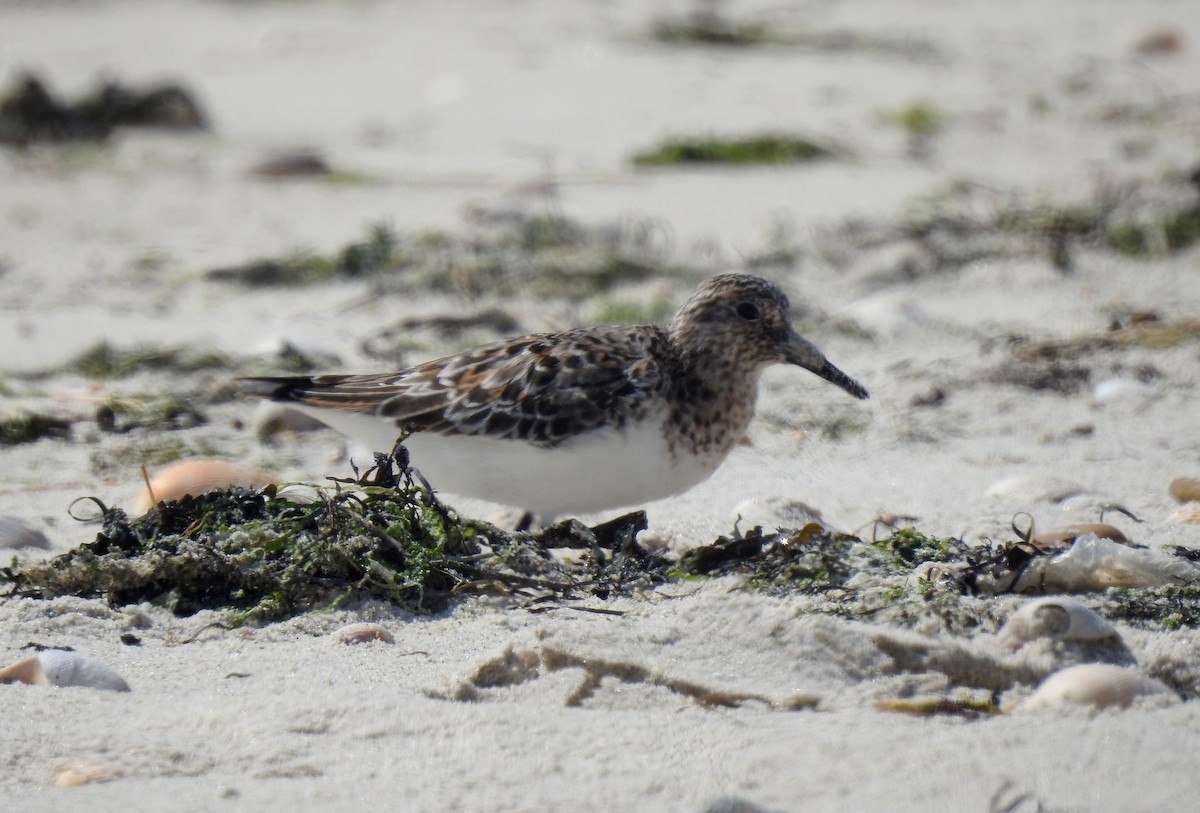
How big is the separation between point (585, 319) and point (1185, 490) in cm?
277

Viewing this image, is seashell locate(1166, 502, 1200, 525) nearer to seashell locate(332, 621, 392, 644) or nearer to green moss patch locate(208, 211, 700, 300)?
seashell locate(332, 621, 392, 644)

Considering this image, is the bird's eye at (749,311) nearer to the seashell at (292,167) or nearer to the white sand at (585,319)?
the white sand at (585,319)

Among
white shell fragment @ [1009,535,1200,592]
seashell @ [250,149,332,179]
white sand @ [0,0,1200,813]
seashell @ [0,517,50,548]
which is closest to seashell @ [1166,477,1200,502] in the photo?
white sand @ [0,0,1200,813]

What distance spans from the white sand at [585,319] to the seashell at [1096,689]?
0.18ft

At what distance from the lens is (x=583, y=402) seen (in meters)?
4.43

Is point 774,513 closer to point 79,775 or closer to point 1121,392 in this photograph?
point 1121,392

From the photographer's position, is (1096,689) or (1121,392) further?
(1121,392)

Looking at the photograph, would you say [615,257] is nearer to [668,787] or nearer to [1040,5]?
[668,787]

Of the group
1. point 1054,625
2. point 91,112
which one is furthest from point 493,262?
point 1054,625

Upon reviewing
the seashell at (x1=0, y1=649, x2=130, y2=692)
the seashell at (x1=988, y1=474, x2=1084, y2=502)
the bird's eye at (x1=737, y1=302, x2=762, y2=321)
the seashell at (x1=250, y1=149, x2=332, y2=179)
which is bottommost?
the seashell at (x1=988, y1=474, x2=1084, y2=502)

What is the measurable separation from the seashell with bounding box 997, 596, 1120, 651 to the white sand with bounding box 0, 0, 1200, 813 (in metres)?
0.08

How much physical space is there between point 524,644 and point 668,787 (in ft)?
2.15

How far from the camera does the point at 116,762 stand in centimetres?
312

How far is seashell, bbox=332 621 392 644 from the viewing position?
3.74 meters
